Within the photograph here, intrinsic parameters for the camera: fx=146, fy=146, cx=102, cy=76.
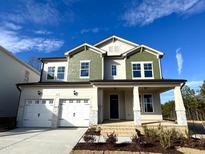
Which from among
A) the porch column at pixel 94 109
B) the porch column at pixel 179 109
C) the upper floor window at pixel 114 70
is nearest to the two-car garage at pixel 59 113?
the porch column at pixel 94 109

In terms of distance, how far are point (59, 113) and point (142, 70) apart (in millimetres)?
9116

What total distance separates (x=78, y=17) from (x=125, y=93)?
853cm

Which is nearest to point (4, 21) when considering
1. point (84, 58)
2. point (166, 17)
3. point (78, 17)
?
point (78, 17)

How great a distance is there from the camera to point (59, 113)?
42.8 feet

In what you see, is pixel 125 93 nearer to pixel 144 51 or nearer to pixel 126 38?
pixel 144 51

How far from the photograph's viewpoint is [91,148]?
6.10m

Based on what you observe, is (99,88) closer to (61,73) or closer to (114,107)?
(114,107)

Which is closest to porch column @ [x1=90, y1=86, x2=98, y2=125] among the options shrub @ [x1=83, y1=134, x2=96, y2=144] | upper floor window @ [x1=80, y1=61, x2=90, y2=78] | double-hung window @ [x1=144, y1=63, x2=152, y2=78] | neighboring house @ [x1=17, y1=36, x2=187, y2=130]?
neighboring house @ [x1=17, y1=36, x2=187, y2=130]

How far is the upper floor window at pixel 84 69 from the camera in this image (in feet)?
49.6

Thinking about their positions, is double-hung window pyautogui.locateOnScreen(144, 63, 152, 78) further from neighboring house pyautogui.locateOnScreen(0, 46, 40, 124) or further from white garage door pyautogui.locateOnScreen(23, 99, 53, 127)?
neighboring house pyautogui.locateOnScreen(0, 46, 40, 124)

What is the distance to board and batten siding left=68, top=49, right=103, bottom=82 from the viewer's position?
49.0 ft

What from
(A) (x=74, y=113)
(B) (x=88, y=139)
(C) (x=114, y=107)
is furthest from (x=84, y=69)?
(B) (x=88, y=139)

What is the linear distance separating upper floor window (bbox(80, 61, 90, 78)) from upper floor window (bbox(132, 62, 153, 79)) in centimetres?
475

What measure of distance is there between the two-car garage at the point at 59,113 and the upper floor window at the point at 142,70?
576 cm
